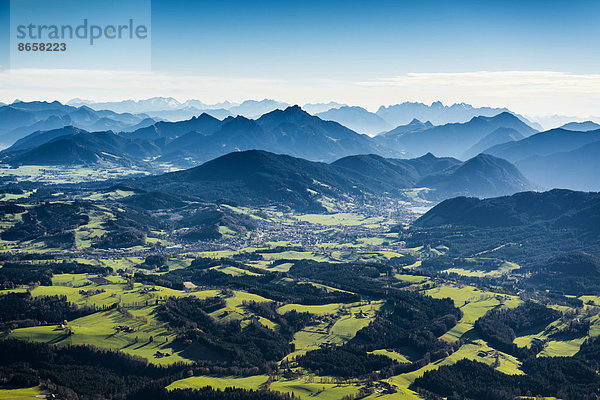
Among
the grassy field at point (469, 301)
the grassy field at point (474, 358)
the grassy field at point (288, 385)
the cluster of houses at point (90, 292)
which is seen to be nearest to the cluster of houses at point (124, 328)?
the grassy field at point (288, 385)

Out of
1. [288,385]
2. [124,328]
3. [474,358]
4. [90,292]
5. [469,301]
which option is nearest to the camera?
[288,385]

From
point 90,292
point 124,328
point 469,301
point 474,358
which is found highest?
point 90,292

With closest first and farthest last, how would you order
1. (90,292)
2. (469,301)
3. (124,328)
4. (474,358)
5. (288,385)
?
(288,385) → (474,358) → (124,328) → (90,292) → (469,301)

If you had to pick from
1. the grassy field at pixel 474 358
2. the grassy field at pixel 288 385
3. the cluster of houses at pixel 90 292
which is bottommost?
the grassy field at pixel 474 358

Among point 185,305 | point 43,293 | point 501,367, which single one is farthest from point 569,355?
point 43,293

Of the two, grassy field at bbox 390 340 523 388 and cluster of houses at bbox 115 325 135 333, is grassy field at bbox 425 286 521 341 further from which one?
cluster of houses at bbox 115 325 135 333

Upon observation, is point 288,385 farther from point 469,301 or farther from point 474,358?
point 469,301

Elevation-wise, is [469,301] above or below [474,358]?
above

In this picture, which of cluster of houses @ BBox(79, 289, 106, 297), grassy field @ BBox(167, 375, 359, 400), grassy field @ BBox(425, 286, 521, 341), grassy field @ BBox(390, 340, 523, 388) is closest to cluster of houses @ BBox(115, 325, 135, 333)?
grassy field @ BBox(167, 375, 359, 400)

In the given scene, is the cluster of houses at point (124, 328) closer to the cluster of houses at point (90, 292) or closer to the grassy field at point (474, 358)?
the cluster of houses at point (90, 292)

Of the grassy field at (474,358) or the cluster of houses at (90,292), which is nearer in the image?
the grassy field at (474,358)

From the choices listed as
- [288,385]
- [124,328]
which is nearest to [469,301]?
[288,385]
